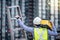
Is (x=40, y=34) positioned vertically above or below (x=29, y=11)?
below

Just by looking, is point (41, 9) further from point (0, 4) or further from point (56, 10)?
point (0, 4)

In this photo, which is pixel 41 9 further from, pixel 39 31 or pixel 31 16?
pixel 39 31

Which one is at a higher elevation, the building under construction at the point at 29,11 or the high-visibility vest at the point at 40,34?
the building under construction at the point at 29,11

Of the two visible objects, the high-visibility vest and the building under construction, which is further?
the building under construction

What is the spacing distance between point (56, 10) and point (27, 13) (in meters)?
0.93

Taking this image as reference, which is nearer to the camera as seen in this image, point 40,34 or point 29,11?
point 40,34

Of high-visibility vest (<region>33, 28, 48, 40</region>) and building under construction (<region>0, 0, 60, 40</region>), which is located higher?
building under construction (<region>0, 0, 60, 40</region>)

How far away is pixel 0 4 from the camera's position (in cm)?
845

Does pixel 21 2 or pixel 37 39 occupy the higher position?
pixel 21 2

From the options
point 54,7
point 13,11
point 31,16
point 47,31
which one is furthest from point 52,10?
point 47,31

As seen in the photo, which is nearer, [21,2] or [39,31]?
[39,31]

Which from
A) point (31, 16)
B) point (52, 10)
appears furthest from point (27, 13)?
point (52, 10)

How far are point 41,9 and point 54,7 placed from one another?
42 centimetres

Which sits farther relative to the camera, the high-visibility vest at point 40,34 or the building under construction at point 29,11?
the building under construction at point 29,11
